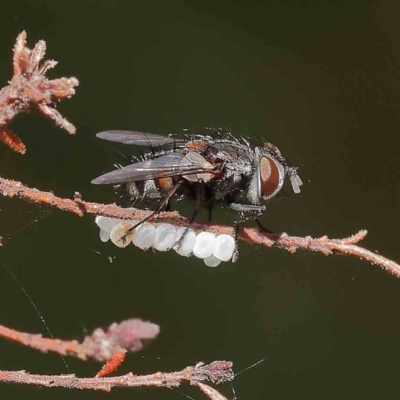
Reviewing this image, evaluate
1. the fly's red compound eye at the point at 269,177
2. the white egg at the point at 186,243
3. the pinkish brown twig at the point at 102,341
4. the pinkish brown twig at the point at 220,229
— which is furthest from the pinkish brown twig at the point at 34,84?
the fly's red compound eye at the point at 269,177

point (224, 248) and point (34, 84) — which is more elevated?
point (34, 84)

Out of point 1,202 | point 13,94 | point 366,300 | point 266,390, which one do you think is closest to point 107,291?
point 1,202

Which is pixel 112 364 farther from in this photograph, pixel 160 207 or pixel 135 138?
pixel 135 138

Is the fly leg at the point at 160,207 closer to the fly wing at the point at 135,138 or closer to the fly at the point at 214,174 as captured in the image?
the fly at the point at 214,174

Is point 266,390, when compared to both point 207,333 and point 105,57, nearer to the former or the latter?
point 207,333

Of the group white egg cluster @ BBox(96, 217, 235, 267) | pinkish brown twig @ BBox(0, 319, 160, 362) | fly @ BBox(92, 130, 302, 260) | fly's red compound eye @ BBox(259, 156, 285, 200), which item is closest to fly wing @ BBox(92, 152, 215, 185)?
fly @ BBox(92, 130, 302, 260)

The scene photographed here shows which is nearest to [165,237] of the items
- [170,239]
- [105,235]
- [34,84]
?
[170,239]
